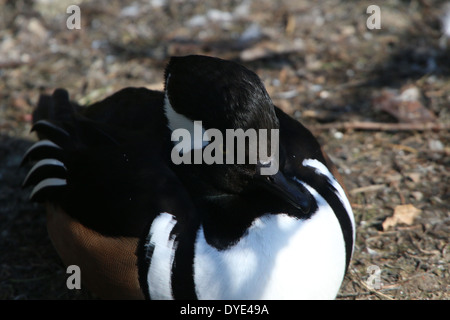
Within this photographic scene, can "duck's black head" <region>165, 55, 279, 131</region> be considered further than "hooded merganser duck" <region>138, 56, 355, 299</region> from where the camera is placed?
No

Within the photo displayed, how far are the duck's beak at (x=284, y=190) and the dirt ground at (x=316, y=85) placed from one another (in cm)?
82

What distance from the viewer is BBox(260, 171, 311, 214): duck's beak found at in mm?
2734

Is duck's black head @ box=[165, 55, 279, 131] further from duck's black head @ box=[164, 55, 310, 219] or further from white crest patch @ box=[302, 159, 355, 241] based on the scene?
white crest patch @ box=[302, 159, 355, 241]

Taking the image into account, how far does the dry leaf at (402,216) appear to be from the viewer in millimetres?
3721

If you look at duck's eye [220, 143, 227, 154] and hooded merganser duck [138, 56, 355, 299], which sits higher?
duck's eye [220, 143, 227, 154]

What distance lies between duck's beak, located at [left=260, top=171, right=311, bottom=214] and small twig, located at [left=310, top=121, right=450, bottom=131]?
1873 mm

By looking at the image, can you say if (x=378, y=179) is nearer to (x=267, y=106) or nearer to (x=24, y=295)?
(x=267, y=106)

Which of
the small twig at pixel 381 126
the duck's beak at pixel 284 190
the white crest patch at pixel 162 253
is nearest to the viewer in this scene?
the duck's beak at pixel 284 190

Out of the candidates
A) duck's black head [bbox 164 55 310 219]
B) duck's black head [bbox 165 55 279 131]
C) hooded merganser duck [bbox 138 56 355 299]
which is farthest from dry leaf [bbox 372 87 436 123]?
duck's black head [bbox 165 55 279 131]

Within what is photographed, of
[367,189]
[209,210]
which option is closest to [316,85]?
[367,189]

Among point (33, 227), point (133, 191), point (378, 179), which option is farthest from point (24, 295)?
point (378, 179)

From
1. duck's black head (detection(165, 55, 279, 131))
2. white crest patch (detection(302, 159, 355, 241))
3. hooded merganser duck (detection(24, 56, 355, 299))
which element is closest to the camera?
duck's black head (detection(165, 55, 279, 131))

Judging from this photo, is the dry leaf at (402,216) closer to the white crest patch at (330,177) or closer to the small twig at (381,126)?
A: the white crest patch at (330,177)

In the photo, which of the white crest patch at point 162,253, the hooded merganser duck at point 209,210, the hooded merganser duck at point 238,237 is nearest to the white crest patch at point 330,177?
the hooded merganser duck at point 209,210
